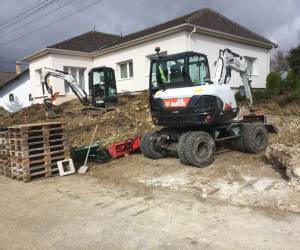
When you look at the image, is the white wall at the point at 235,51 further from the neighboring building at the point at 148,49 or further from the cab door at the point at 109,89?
the cab door at the point at 109,89

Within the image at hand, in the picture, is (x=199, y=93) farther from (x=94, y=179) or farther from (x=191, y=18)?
(x=191, y=18)

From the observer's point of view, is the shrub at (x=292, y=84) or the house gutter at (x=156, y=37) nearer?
the shrub at (x=292, y=84)

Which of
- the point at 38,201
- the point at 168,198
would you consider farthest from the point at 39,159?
the point at 168,198

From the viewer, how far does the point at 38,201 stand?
6945 mm

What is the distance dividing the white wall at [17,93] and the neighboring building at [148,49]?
863 centimetres

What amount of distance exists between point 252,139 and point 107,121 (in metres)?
6.13

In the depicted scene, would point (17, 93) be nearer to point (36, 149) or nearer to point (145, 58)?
point (145, 58)

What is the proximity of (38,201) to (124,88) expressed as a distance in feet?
46.9

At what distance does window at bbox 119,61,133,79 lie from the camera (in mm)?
20819

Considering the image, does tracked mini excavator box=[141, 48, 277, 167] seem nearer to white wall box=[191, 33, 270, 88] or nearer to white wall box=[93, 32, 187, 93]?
white wall box=[191, 33, 270, 88]

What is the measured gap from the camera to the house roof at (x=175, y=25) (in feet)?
62.7

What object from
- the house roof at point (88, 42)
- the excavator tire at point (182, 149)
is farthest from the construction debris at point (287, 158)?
the house roof at point (88, 42)

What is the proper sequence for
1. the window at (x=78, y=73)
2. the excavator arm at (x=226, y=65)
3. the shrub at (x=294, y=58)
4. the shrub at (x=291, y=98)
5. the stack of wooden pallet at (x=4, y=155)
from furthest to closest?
the shrub at (x=294, y=58) → the window at (x=78, y=73) → the shrub at (x=291, y=98) → the excavator arm at (x=226, y=65) → the stack of wooden pallet at (x=4, y=155)

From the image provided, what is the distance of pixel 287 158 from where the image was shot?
715cm
